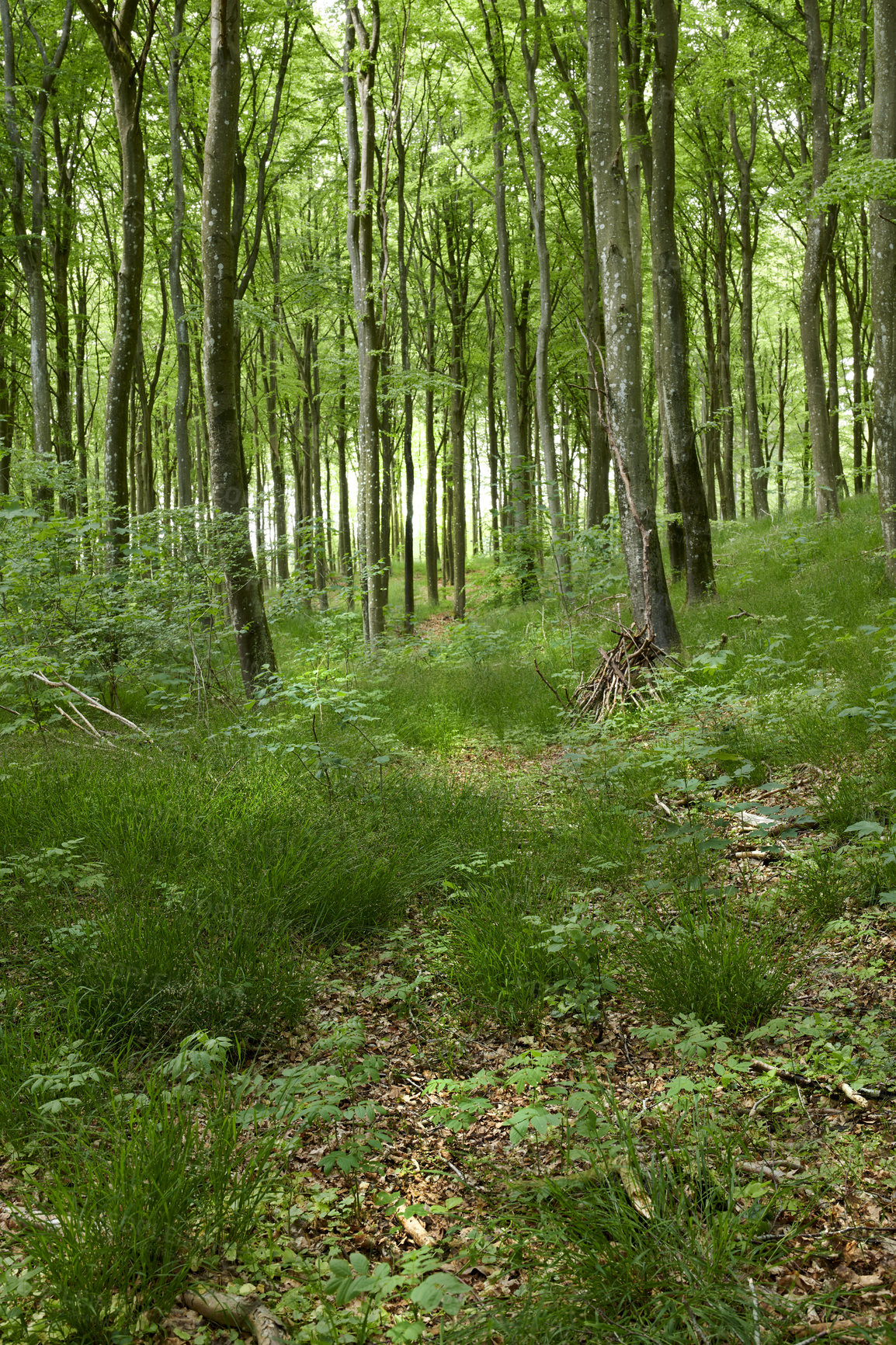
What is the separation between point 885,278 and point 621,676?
4656mm

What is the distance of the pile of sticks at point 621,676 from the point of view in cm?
639

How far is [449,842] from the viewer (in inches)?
171

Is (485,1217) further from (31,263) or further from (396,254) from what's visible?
(396,254)

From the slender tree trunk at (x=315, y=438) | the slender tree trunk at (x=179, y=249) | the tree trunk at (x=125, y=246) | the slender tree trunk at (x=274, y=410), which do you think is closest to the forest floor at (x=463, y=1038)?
the tree trunk at (x=125, y=246)

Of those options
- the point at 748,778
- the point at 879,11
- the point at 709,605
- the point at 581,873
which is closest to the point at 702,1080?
the point at 581,873

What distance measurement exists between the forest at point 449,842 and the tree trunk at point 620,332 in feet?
0.14

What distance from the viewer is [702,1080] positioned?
230 cm

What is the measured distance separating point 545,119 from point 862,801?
15.0 metres

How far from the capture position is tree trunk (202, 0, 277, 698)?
7039 mm

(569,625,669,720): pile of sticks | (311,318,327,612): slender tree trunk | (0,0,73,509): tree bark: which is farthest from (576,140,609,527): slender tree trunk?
(0,0,73,509): tree bark

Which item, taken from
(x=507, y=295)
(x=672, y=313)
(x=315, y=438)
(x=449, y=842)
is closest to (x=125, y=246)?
(x=672, y=313)

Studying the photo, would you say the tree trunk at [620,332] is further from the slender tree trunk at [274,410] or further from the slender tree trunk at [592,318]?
the slender tree trunk at [274,410]

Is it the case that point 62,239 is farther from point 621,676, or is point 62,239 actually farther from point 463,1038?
point 463,1038

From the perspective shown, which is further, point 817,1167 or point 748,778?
point 748,778
